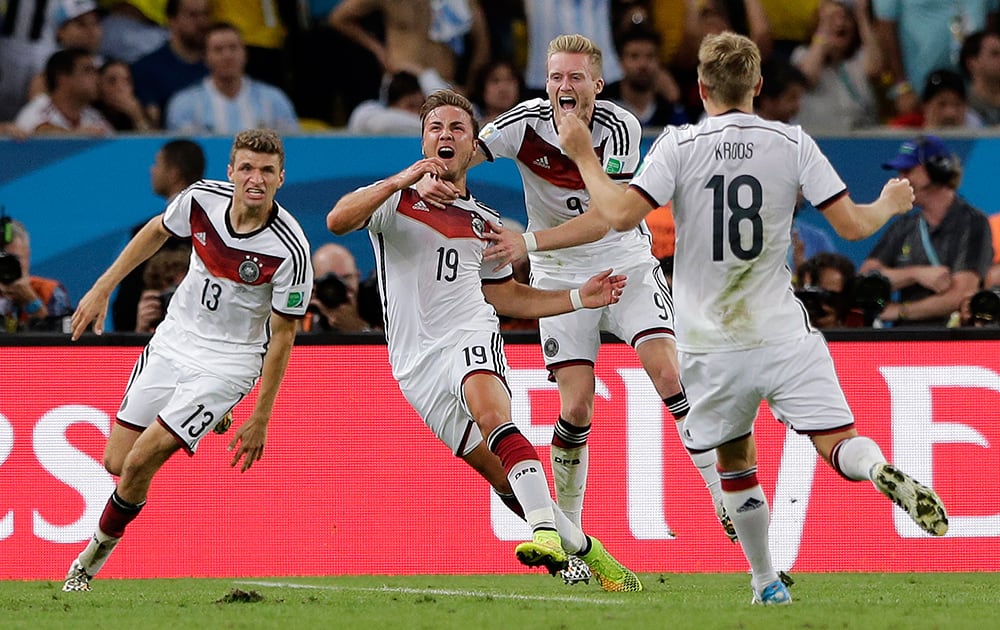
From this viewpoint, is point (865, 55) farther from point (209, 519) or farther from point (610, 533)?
point (209, 519)

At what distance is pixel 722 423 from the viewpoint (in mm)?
6781

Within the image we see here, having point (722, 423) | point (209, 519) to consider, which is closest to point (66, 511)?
point (209, 519)

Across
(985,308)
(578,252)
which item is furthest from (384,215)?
(985,308)

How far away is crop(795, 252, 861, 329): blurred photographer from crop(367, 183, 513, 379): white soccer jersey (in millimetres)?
2751

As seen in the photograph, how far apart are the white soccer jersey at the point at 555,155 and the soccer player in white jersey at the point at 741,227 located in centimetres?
182

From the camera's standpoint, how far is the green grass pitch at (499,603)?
6562 millimetres

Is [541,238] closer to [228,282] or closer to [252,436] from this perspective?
[228,282]

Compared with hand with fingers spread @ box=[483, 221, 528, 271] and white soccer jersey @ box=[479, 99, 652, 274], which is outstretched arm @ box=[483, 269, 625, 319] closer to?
hand with fingers spread @ box=[483, 221, 528, 271]

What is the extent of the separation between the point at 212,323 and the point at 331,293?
2.20 metres

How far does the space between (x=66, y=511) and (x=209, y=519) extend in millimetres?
885

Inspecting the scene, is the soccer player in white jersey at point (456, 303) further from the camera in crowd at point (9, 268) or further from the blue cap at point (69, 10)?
the blue cap at point (69, 10)

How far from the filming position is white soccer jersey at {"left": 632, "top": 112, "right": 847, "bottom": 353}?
6.65 meters

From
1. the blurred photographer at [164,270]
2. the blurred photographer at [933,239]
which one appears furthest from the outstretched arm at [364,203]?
the blurred photographer at [933,239]

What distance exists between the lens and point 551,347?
8.90m
